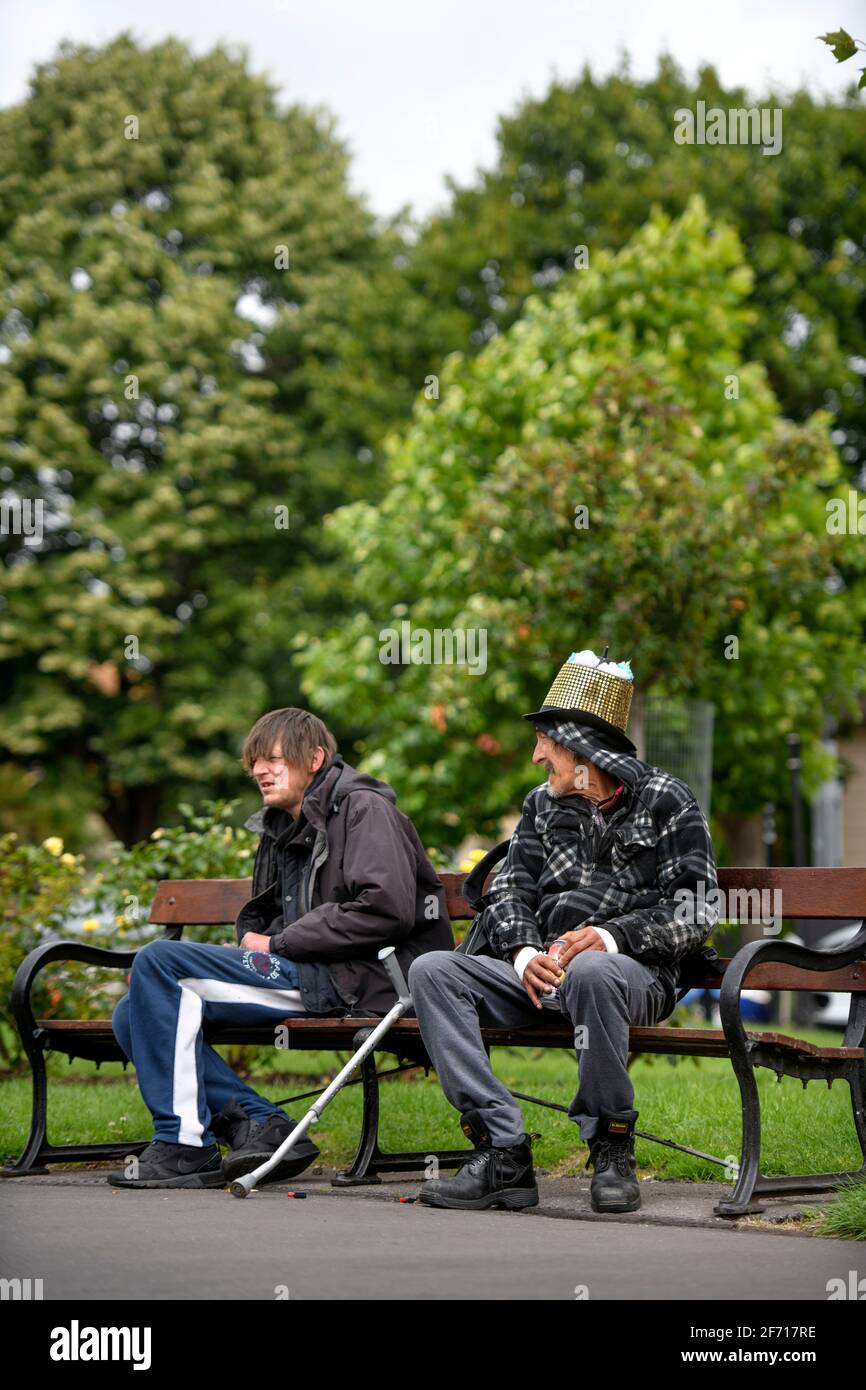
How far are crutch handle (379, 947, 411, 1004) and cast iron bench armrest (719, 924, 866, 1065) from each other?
3.50 feet

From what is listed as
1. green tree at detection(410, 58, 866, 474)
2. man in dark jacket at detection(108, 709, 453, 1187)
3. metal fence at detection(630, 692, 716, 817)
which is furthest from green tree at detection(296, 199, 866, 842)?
man in dark jacket at detection(108, 709, 453, 1187)

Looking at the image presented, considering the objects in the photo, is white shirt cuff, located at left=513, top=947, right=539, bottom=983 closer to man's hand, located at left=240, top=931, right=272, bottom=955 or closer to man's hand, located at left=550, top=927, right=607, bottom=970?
man's hand, located at left=550, top=927, right=607, bottom=970

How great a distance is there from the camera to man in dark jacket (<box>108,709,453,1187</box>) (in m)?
5.74

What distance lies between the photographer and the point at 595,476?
1498 cm

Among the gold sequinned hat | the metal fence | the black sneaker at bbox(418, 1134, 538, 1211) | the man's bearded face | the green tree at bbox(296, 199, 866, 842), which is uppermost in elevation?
the green tree at bbox(296, 199, 866, 842)

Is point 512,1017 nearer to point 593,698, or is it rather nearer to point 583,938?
point 583,938

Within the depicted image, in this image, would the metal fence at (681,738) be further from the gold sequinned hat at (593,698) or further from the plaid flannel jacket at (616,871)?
the plaid flannel jacket at (616,871)

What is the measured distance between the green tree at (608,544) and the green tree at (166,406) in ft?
14.2

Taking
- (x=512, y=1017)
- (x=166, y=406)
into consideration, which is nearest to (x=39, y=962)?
(x=512, y=1017)

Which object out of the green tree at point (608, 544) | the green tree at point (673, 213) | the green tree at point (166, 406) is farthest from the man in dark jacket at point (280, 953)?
the green tree at point (673, 213)

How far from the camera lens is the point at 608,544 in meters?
14.7
